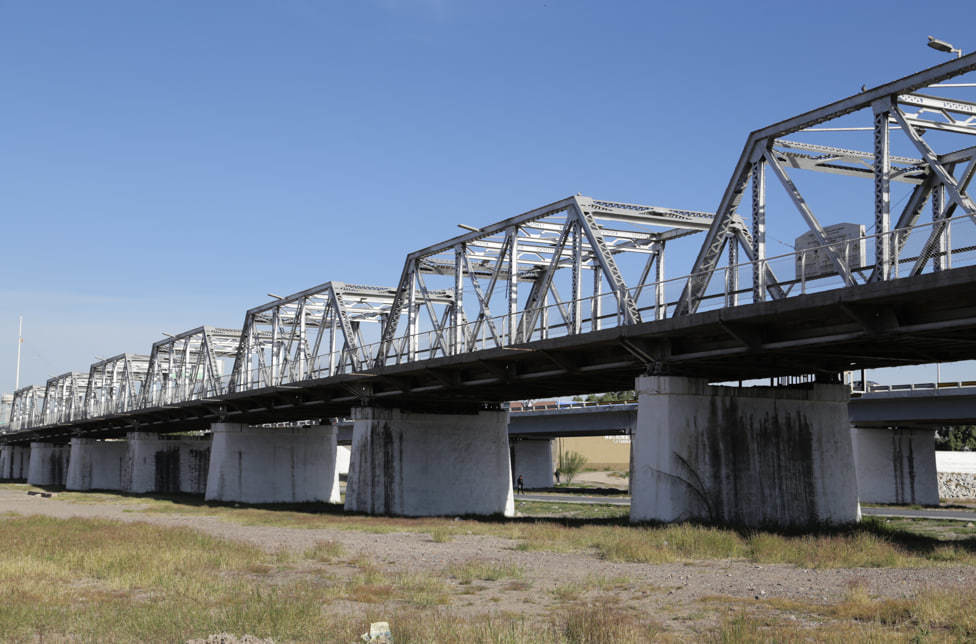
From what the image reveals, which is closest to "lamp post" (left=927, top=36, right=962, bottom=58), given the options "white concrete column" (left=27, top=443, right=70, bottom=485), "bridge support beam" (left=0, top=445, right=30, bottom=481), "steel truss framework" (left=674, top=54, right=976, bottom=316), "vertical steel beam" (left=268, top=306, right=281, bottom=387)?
"steel truss framework" (left=674, top=54, right=976, bottom=316)

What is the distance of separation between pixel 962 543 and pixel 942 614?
615 inches

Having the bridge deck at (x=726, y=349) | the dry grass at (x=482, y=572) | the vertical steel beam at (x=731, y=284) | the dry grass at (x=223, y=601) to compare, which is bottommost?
the dry grass at (x=223, y=601)

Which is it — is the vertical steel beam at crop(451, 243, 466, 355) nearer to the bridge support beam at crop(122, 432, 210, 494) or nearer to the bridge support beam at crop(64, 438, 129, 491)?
the bridge support beam at crop(122, 432, 210, 494)

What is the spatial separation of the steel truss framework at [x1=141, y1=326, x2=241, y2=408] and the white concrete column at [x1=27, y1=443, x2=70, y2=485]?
31177 mm

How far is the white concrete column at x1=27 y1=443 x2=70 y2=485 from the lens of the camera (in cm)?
12069

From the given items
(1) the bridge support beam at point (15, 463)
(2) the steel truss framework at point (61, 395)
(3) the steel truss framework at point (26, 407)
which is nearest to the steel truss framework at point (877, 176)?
(2) the steel truss framework at point (61, 395)

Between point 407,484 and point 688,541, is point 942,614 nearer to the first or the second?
point 688,541

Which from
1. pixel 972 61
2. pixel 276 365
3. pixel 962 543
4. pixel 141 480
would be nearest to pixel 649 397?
pixel 962 543

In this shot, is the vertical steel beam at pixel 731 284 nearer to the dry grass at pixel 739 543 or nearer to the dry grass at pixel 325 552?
the dry grass at pixel 739 543

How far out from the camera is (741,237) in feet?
111

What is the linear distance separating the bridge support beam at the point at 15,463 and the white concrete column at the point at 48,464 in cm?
2111

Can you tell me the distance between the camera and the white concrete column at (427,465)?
5031 cm

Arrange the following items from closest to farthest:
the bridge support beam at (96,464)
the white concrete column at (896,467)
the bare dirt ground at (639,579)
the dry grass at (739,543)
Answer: the bare dirt ground at (639,579) < the dry grass at (739,543) < the white concrete column at (896,467) < the bridge support beam at (96,464)

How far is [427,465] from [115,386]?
72.0 m
